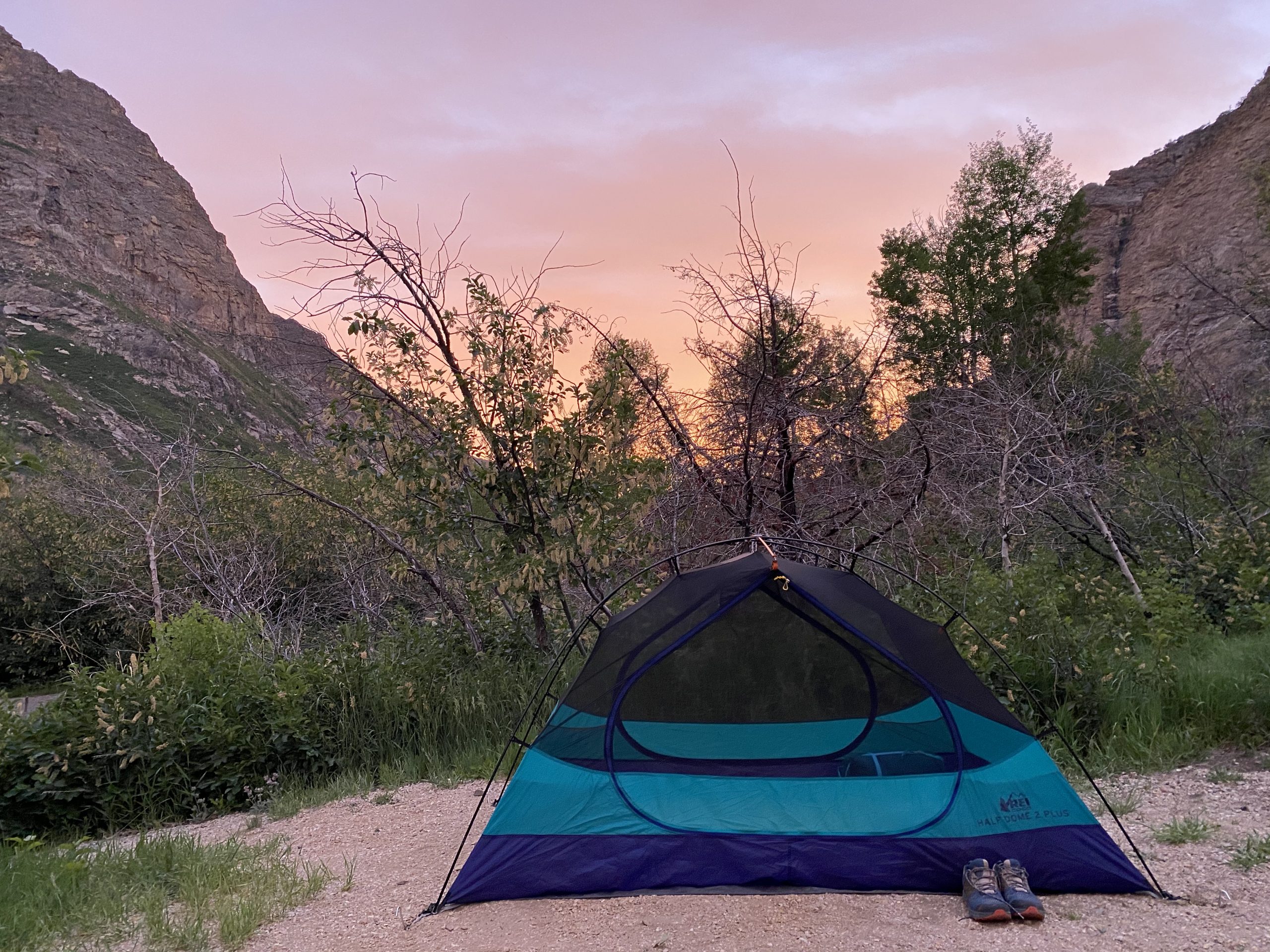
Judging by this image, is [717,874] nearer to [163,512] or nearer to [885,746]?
[885,746]

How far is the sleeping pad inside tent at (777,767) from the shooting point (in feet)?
11.5

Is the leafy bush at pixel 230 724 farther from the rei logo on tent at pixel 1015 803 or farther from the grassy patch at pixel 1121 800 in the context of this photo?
the grassy patch at pixel 1121 800

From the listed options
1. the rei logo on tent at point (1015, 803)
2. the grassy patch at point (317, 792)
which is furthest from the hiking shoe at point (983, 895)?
the grassy patch at point (317, 792)

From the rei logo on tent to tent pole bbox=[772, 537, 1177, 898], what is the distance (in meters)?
0.28

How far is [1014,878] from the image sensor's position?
3.26 metres

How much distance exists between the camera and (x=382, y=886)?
387 centimetres

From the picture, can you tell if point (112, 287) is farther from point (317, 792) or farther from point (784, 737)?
point (784, 737)

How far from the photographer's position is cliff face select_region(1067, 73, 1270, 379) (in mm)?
21250

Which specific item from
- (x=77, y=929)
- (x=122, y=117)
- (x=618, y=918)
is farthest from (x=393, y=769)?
(x=122, y=117)

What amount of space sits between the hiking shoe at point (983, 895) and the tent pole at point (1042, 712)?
56 cm

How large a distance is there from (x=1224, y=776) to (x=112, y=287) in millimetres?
67891

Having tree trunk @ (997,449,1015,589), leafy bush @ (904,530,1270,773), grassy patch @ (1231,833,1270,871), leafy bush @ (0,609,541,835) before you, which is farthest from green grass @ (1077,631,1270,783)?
leafy bush @ (0,609,541,835)

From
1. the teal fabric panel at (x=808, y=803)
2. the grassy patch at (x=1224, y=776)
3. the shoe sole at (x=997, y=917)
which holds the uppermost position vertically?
the teal fabric panel at (x=808, y=803)

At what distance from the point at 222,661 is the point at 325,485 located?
5.90 m
